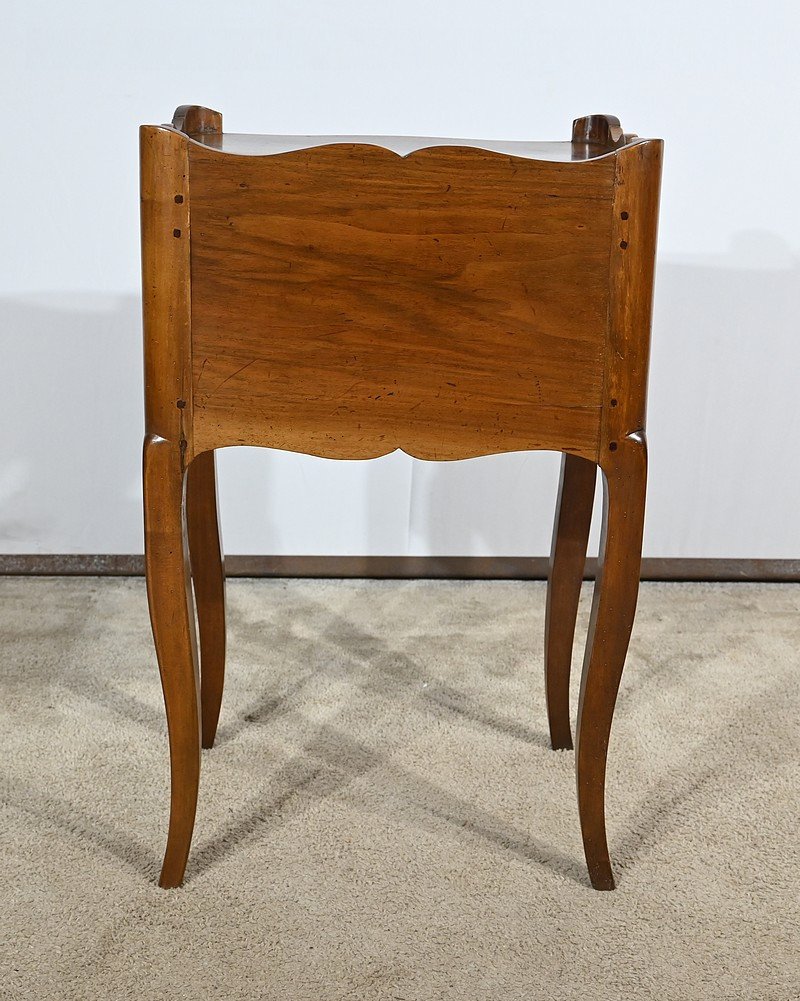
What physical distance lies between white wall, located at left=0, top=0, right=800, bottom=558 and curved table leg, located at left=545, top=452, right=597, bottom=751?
560 mm

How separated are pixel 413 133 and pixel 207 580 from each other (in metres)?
0.81

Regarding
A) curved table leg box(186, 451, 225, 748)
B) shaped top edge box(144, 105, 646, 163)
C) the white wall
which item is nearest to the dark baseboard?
the white wall

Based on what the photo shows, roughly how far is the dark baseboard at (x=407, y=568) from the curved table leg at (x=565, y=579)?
54 cm

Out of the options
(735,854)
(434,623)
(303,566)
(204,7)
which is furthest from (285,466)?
(735,854)

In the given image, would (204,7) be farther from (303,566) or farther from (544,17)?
(303,566)

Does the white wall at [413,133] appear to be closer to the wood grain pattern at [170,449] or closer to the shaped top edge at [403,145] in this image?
the shaped top edge at [403,145]

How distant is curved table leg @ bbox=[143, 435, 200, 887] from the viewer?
0.89 m

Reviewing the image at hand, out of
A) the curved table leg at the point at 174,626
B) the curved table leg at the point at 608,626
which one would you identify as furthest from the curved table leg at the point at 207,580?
the curved table leg at the point at 608,626

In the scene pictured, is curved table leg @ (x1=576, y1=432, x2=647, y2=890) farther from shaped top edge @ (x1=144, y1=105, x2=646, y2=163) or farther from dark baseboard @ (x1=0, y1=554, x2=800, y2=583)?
dark baseboard @ (x1=0, y1=554, x2=800, y2=583)

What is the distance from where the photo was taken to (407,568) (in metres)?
1.77

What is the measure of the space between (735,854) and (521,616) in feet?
2.01

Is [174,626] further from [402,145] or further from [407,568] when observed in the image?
[407,568]

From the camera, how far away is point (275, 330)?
0.86m

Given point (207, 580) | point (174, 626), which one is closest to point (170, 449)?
point (174, 626)
